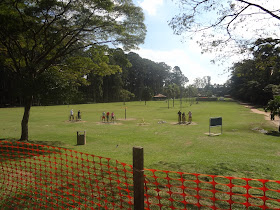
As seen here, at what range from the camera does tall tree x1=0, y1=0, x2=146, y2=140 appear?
450 inches

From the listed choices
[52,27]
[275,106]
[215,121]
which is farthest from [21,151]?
[275,106]

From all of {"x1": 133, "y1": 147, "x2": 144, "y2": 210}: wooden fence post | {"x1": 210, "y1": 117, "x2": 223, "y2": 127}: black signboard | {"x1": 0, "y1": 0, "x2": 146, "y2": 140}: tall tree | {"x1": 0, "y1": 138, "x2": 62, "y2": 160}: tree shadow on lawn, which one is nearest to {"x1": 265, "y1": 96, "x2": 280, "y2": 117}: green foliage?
{"x1": 210, "y1": 117, "x2": 223, "y2": 127}: black signboard

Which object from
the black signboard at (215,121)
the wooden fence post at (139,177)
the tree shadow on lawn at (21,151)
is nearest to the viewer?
the wooden fence post at (139,177)

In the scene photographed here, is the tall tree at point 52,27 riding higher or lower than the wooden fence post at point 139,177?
higher

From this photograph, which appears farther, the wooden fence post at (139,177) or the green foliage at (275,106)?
the green foliage at (275,106)

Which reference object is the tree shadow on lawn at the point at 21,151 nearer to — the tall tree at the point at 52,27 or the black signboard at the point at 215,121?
the tall tree at the point at 52,27

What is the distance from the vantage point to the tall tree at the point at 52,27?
37.5 feet

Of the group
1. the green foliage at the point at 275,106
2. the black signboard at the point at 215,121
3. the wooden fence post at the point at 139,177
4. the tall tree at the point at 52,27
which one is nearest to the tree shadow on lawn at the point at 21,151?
the tall tree at the point at 52,27

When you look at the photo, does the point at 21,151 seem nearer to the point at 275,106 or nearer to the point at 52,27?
the point at 52,27

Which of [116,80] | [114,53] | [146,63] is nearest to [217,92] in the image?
[146,63]

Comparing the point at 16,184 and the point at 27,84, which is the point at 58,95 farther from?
the point at 16,184

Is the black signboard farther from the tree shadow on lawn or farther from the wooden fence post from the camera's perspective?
the wooden fence post

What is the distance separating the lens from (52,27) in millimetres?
13133

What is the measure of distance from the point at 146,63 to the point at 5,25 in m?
106
